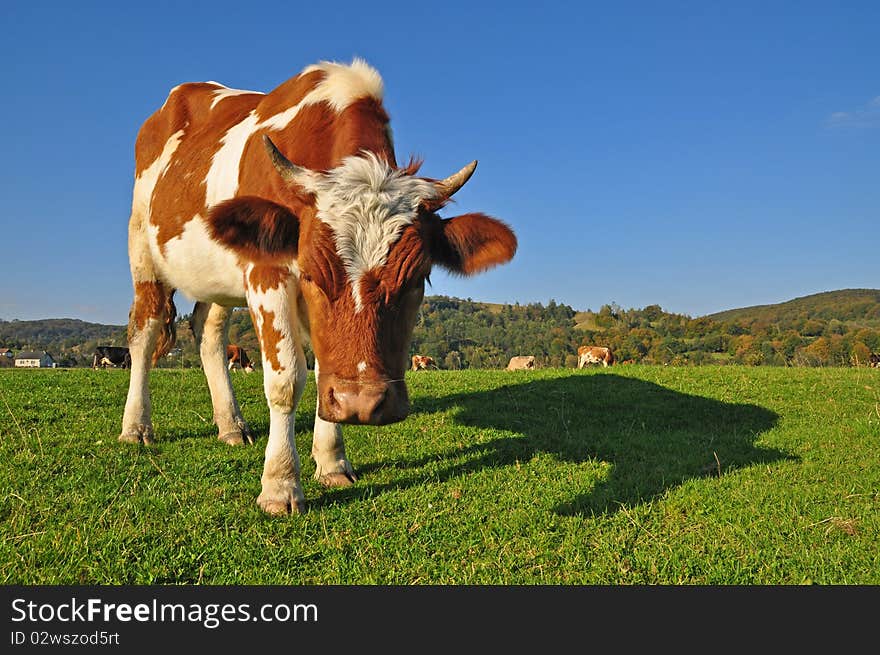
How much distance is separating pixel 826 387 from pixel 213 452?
978 centimetres

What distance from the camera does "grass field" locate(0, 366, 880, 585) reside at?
389 cm

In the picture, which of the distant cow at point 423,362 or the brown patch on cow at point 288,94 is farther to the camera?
the distant cow at point 423,362

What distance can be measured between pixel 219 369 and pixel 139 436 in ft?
3.87

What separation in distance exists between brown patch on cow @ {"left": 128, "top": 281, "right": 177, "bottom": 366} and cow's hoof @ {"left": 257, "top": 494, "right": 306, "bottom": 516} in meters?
3.77

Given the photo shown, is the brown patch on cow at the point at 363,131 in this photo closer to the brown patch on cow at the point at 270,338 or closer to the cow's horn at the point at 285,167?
the cow's horn at the point at 285,167

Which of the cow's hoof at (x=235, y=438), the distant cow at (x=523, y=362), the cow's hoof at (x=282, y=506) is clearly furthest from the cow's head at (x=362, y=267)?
the distant cow at (x=523, y=362)

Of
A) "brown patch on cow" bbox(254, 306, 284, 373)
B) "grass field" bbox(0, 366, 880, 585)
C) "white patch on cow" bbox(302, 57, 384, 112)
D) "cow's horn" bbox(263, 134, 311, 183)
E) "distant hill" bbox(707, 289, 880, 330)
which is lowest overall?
"grass field" bbox(0, 366, 880, 585)

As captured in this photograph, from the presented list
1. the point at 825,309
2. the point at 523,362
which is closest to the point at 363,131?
the point at 523,362

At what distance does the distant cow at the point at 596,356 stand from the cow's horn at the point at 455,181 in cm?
2617

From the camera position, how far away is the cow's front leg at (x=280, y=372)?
16.6 feet

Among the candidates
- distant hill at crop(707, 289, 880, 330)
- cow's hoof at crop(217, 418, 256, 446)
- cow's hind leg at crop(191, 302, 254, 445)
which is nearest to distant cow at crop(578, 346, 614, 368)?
cow's hind leg at crop(191, 302, 254, 445)

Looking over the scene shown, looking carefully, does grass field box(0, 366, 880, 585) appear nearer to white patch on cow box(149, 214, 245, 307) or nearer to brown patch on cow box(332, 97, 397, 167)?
white patch on cow box(149, 214, 245, 307)

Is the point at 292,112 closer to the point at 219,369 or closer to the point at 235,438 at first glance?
the point at 219,369

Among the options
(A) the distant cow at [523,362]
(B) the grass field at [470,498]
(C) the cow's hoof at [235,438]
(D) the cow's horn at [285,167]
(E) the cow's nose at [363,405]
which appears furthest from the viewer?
(A) the distant cow at [523,362]
